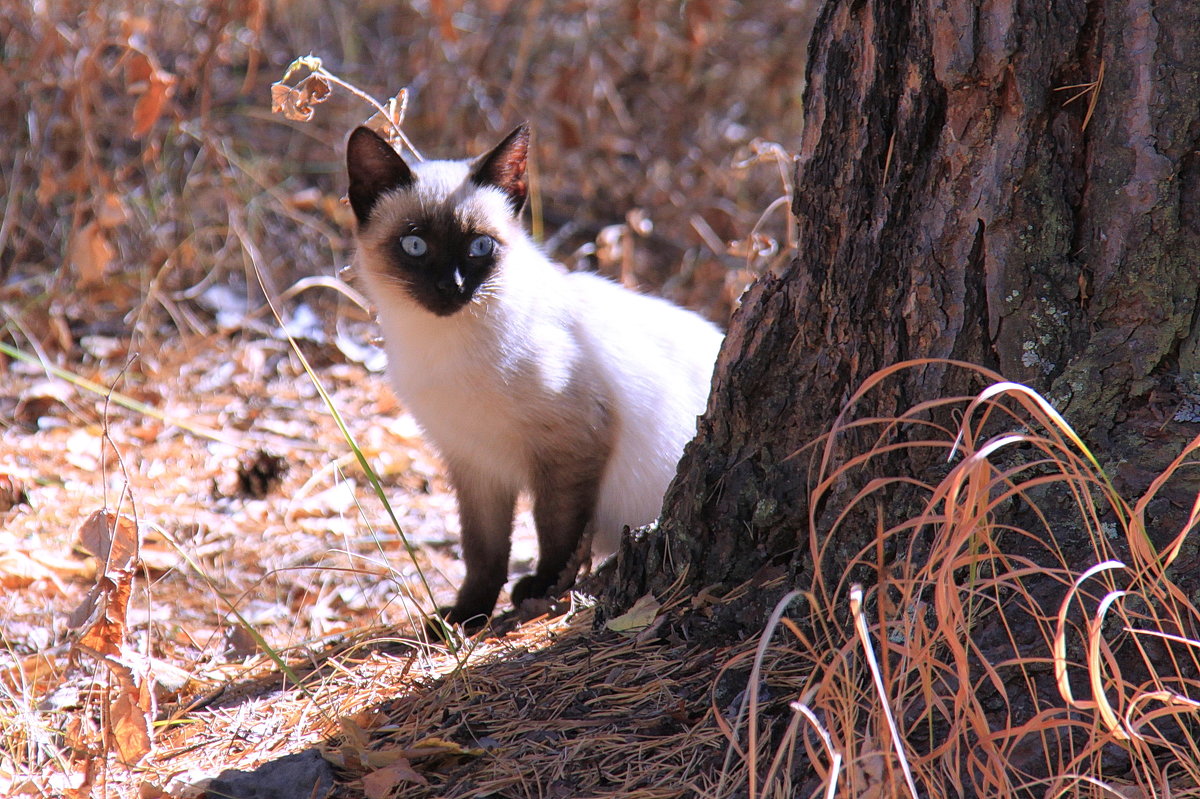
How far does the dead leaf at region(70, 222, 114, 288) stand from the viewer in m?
4.72

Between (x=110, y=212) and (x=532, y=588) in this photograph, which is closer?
(x=532, y=588)

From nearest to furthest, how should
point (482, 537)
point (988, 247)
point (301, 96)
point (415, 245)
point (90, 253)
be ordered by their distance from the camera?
point (988, 247) < point (301, 96) < point (415, 245) < point (482, 537) < point (90, 253)

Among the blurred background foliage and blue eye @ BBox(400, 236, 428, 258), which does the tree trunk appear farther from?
the blurred background foliage

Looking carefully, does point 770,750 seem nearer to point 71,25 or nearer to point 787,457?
point 787,457

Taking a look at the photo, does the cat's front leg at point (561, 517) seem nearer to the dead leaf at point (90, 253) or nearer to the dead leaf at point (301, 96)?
the dead leaf at point (301, 96)

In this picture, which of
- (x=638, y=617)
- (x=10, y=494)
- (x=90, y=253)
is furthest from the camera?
(x=90, y=253)

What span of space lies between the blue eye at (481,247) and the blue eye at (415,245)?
0.14 m

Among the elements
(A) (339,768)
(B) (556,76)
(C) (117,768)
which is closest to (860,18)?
(A) (339,768)

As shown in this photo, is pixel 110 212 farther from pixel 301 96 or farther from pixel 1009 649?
pixel 1009 649

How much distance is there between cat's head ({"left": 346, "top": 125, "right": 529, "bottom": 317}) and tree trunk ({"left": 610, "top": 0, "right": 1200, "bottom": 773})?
116cm

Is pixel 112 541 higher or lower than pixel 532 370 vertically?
lower

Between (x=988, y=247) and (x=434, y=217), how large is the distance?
1.74 metres

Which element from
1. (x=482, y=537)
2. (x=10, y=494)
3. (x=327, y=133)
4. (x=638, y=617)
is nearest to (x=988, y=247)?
(x=638, y=617)

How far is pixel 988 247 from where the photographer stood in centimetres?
190
